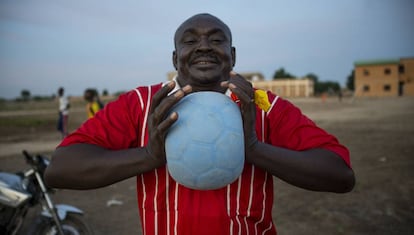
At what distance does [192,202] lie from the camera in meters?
1.55

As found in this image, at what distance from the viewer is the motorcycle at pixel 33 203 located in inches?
140

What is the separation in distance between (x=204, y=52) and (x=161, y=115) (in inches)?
17.7

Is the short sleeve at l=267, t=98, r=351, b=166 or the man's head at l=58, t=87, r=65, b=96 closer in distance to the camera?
the short sleeve at l=267, t=98, r=351, b=166

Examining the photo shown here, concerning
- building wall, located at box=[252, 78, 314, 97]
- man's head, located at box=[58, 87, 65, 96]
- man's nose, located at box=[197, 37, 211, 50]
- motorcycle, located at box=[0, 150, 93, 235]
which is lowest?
building wall, located at box=[252, 78, 314, 97]

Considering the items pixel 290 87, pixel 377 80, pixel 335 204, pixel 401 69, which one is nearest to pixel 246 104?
pixel 335 204

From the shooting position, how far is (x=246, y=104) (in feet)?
4.31

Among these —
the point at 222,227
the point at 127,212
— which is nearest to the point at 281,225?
the point at 127,212

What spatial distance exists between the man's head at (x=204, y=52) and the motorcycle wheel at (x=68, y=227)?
2919 mm

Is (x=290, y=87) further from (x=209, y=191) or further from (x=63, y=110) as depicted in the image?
(x=209, y=191)

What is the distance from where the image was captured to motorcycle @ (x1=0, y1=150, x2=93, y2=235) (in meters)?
3.55

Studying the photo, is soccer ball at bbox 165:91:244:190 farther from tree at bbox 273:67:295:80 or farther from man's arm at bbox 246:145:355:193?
tree at bbox 273:67:295:80

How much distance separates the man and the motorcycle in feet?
7.76

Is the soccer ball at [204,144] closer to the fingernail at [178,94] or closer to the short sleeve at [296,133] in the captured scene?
the fingernail at [178,94]

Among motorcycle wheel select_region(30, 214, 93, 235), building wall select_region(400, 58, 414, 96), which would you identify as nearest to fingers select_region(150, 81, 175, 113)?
motorcycle wheel select_region(30, 214, 93, 235)
